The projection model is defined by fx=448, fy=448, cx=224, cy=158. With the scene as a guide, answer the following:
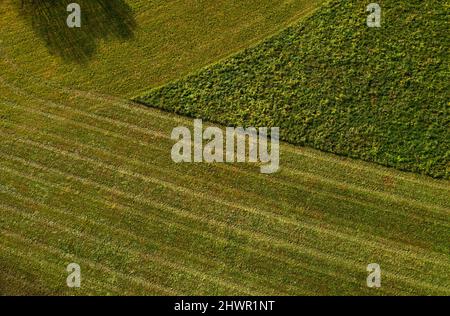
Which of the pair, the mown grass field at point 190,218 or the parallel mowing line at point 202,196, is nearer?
the mown grass field at point 190,218

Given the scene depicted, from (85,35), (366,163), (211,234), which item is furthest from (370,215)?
(85,35)

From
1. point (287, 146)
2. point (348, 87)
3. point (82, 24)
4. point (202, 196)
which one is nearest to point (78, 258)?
point (202, 196)

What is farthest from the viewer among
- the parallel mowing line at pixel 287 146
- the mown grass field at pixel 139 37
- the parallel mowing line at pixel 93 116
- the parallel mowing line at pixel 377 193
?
the mown grass field at pixel 139 37

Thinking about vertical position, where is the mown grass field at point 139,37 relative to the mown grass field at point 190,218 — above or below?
above

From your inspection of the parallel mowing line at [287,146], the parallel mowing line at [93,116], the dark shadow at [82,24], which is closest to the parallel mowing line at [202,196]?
the parallel mowing line at [93,116]

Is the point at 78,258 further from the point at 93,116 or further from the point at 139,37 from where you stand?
the point at 139,37

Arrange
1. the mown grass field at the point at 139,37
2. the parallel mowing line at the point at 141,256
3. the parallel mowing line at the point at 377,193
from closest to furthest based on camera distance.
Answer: the parallel mowing line at the point at 141,256, the parallel mowing line at the point at 377,193, the mown grass field at the point at 139,37

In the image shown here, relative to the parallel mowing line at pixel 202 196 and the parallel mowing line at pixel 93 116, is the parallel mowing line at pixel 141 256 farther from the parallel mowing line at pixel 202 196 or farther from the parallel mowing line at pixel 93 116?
the parallel mowing line at pixel 93 116
